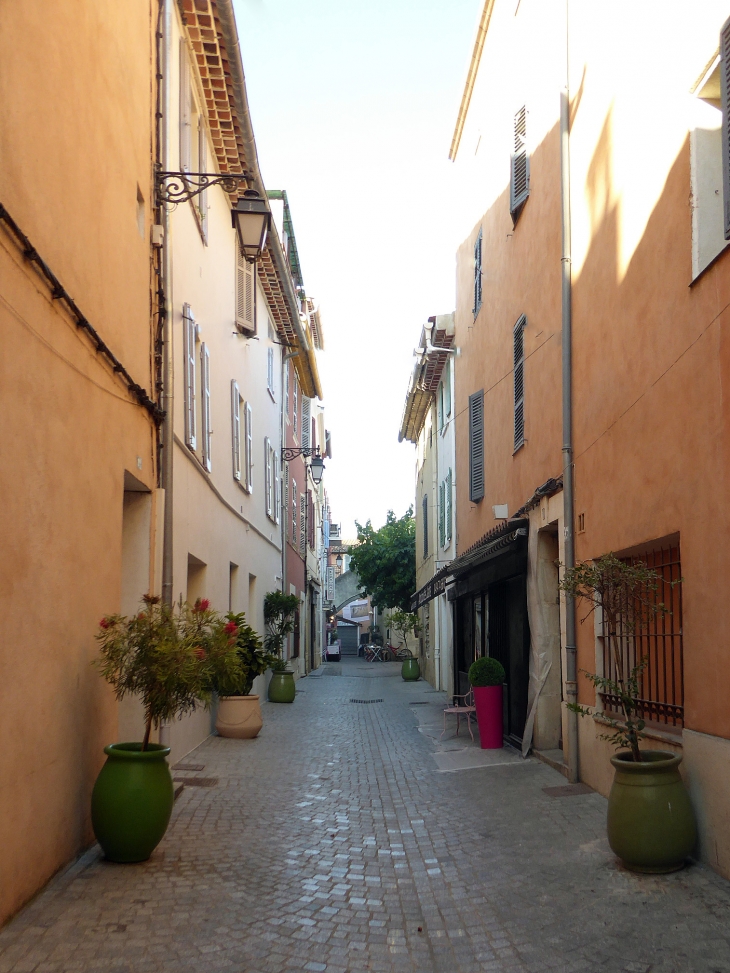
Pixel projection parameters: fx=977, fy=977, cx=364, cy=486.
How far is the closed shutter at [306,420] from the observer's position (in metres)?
31.9

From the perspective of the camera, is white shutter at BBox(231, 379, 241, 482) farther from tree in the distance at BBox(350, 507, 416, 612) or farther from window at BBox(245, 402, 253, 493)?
tree in the distance at BBox(350, 507, 416, 612)

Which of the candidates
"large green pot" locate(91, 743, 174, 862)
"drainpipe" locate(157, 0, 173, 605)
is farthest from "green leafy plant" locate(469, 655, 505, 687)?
"large green pot" locate(91, 743, 174, 862)

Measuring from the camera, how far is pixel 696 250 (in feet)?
20.6

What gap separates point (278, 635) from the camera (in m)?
20.5

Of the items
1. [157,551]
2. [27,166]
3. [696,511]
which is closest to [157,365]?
[157,551]

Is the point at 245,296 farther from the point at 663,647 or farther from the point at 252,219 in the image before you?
the point at 663,647

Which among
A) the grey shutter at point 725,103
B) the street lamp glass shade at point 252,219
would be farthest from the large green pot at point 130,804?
the street lamp glass shade at point 252,219

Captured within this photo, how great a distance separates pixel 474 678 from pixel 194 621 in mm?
6083

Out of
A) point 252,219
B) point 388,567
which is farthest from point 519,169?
point 388,567

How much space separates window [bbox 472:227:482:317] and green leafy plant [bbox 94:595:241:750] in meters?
10.8

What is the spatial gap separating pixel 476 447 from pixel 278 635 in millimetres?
6631

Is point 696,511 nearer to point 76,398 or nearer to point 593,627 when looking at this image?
point 593,627

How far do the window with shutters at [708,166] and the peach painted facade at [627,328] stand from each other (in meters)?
0.01

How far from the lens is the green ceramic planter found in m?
19.2
